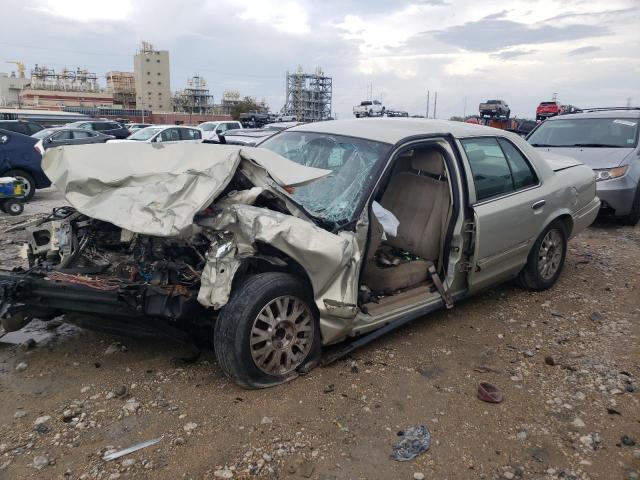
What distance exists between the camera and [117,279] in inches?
124

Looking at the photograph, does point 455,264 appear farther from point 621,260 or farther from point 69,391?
point 621,260

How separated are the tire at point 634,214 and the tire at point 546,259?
12.1ft

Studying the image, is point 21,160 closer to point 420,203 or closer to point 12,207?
point 12,207

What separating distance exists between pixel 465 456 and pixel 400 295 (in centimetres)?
144

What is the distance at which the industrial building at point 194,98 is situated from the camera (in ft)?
365

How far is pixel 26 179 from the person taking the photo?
34.5ft

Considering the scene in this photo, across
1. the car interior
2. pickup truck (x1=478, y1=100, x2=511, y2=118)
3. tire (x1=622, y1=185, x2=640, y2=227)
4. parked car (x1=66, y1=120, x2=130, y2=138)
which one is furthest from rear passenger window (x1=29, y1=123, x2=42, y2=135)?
pickup truck (x1=478, y1=100, x2=511, y2=118)

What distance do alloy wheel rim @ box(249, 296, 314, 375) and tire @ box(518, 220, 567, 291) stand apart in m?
2.67

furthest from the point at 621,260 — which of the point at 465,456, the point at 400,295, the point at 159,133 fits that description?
the point at 159,133

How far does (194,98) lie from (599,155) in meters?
114

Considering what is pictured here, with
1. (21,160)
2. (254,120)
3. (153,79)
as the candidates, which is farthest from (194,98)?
(21,160)

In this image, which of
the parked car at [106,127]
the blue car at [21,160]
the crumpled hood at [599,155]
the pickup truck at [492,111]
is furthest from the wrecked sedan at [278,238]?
the pickup truck at [492,111]

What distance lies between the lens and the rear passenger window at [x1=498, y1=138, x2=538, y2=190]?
462cm

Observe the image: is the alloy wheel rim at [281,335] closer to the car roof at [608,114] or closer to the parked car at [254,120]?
the car roof at [608,114]
